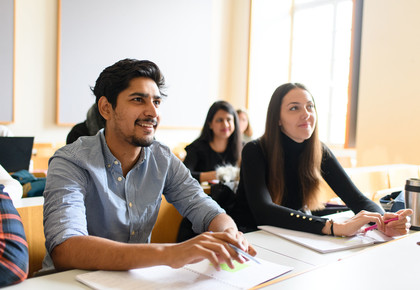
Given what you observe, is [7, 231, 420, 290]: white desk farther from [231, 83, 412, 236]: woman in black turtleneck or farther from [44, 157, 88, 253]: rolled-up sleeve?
[231, 83, 412, 236]: woman in black turtleneck

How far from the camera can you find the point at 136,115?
1.40m

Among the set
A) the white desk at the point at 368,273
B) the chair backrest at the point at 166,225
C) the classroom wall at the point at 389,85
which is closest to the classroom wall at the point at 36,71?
the chair backrest at the point at 166,225

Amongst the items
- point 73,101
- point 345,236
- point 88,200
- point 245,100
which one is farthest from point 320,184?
point 245,100

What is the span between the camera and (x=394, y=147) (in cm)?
522

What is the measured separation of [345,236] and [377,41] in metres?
4.75

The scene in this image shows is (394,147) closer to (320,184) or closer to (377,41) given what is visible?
(377,41)

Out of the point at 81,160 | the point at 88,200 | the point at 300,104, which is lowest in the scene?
the point at 88,200

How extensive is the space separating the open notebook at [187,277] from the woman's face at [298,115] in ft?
3.42

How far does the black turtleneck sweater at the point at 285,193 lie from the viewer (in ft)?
5.41

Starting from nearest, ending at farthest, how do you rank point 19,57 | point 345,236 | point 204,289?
point 204,289, point 345,236, point 19,57

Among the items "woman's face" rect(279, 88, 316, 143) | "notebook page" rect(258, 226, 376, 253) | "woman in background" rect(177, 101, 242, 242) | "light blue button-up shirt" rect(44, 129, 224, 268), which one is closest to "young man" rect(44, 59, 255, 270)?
"light blue button-up shirt" rect(44, 129, 224, 268)

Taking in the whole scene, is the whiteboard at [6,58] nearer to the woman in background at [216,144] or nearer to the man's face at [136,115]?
the woman in background at [216,144]

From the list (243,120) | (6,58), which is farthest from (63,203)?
(6,58)

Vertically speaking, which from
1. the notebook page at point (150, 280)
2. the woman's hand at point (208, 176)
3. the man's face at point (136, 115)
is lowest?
the woman's hand at point (208, 176)
